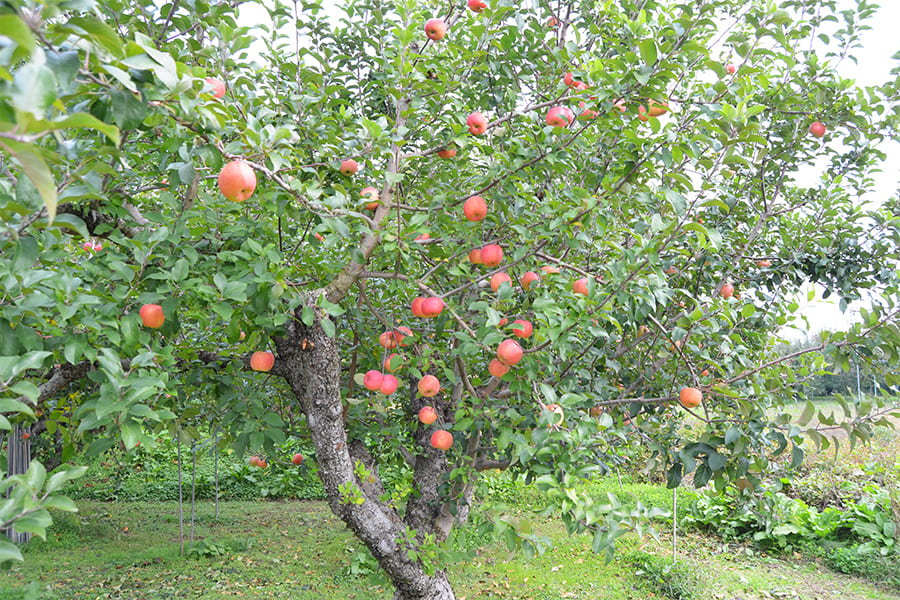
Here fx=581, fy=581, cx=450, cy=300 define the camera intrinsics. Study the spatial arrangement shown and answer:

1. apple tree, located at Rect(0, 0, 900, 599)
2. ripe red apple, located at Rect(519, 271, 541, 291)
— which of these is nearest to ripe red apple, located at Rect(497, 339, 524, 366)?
apple tree, located at Rect(0, 0, 900, 599)

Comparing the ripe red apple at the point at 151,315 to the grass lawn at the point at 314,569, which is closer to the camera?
the ripe red apple at the point at 151,315

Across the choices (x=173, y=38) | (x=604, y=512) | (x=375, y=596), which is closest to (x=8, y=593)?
(x=375, y=596)

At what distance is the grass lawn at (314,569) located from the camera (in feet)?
15.7

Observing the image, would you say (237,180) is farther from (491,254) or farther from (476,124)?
(476,124)

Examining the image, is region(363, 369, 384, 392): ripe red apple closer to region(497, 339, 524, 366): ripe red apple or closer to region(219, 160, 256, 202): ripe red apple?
region(497, 339, 524, 366): ripe red apple

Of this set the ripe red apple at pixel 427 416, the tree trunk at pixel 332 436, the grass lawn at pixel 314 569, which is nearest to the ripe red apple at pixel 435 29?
the tree trunk at pixel 332 436

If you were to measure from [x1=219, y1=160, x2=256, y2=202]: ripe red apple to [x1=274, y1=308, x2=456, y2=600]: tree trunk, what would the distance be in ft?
3.80

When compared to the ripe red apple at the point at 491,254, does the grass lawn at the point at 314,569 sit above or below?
below

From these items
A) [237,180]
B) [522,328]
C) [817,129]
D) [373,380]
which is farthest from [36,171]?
[817,129]

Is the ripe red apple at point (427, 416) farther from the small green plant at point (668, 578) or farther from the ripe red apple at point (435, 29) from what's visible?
the small green plant at point (668, 578)

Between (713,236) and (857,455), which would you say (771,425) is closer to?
(713,236)

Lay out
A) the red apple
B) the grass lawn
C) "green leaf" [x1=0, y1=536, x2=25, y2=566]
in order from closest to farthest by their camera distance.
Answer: "green leaf" [x1=0, y1=536, x2=25, y2=566], the red apple, the grass lawn

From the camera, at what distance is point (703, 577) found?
5113 millimetres

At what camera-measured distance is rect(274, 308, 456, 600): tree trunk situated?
8.83 ft
